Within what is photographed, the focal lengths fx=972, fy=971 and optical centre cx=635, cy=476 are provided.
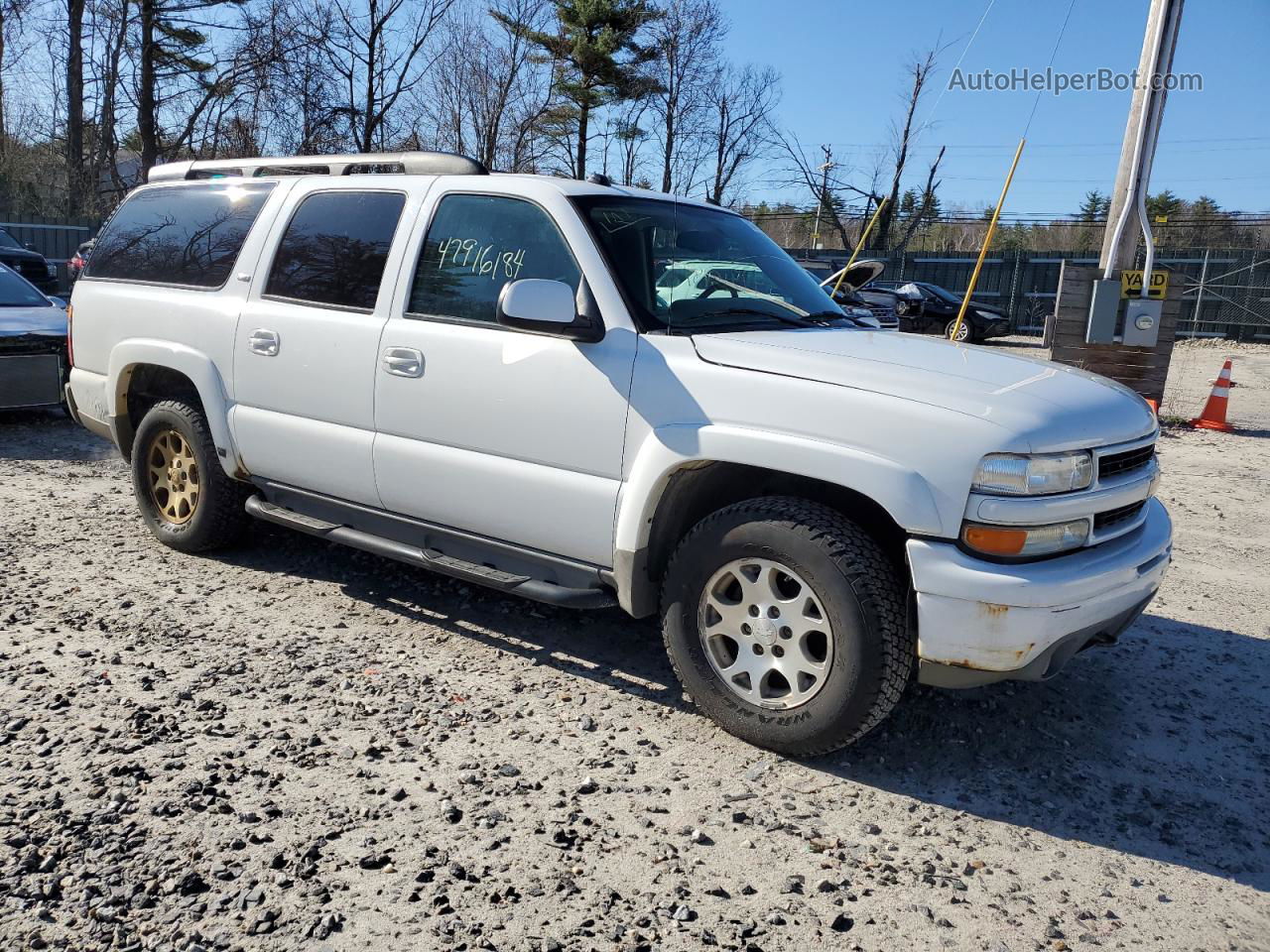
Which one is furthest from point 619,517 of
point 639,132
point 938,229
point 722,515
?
point 938,229

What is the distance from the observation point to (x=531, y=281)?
3.47 metres

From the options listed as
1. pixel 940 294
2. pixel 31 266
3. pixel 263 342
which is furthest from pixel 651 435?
pixel 940 294

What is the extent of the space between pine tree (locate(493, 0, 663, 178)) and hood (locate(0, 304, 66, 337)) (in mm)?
22519

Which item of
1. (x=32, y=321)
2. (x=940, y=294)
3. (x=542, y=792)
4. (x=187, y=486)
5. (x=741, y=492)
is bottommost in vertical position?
(x=542, y=792)

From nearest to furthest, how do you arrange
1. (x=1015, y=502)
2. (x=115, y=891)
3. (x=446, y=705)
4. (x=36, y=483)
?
(x=115, y=891) → (x=1015, y=502) → (x=446, y=705) → (x=36, y=483)

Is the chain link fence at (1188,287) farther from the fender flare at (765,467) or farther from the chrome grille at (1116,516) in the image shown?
the fender flare at (765,467)

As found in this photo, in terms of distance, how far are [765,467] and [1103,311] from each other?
A: 897 centimetres

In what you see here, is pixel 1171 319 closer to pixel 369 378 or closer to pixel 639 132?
pixel 369 378

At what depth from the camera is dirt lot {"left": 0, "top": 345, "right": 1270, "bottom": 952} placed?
2.55 meters

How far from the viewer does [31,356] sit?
338 inches

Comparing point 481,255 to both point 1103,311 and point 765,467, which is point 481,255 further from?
point 1103,311

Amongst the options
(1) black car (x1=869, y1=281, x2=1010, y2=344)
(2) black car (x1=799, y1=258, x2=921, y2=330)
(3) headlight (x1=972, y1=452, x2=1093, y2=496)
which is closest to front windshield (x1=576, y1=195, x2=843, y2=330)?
(3) headlight (x1=972, y1=452, x2=1093, y2=496)

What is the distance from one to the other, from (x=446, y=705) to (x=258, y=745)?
684mm

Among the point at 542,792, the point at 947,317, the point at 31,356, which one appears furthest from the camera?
the point at 947,317
